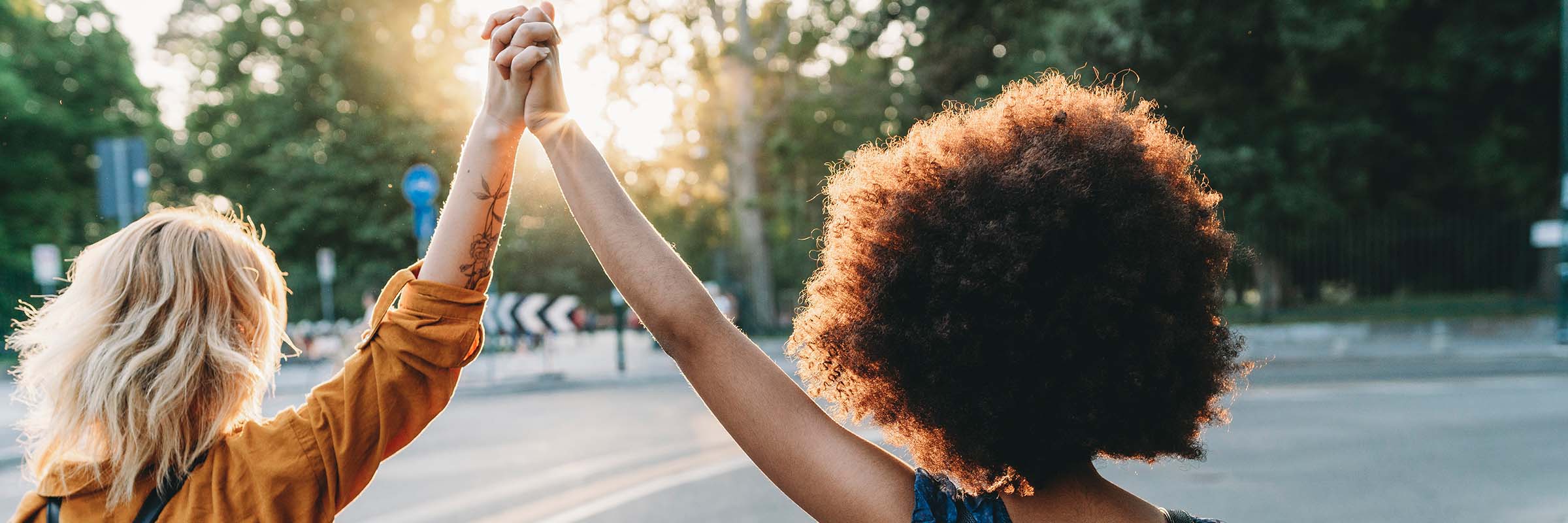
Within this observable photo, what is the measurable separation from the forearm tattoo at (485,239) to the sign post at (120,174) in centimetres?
1098

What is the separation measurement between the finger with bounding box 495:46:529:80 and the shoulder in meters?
0.80

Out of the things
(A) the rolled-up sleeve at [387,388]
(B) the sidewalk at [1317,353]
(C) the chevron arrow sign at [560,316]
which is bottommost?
(B) the sidewalk at [1317,353]

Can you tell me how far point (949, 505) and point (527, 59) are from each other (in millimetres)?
839

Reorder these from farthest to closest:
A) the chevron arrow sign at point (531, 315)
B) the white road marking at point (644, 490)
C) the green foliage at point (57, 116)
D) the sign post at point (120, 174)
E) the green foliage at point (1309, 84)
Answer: the green foliage at point (57, 116) → the green foliage at point (1309, 84) → the chevron arrow sign at point (531, 315) → the sign post at point (120, 174) → the white road marking at point (644, 490)

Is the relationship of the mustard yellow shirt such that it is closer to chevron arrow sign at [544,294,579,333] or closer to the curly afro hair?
the curly afro hair

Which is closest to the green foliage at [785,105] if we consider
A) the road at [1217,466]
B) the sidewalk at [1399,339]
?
the sidewalk at [1399,339]

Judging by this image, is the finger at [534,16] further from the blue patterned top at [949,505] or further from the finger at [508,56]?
the blue patterned top at [949,505]

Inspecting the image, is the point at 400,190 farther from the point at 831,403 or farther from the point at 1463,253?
the point at 831,403

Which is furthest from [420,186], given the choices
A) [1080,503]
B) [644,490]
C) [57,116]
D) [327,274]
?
[57,116]

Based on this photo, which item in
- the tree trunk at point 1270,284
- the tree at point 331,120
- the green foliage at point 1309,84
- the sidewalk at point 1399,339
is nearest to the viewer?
Result: the sidewalk at point 1399,339

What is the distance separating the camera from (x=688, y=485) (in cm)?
724

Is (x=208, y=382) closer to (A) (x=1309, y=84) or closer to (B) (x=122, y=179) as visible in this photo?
(B) (x=122, y=179)

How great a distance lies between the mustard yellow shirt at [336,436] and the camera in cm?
154

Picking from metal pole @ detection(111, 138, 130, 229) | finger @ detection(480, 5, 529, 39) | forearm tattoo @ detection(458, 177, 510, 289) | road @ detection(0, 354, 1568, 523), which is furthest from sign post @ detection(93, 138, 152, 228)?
finger @ detection(480, 5, 529, 39)
